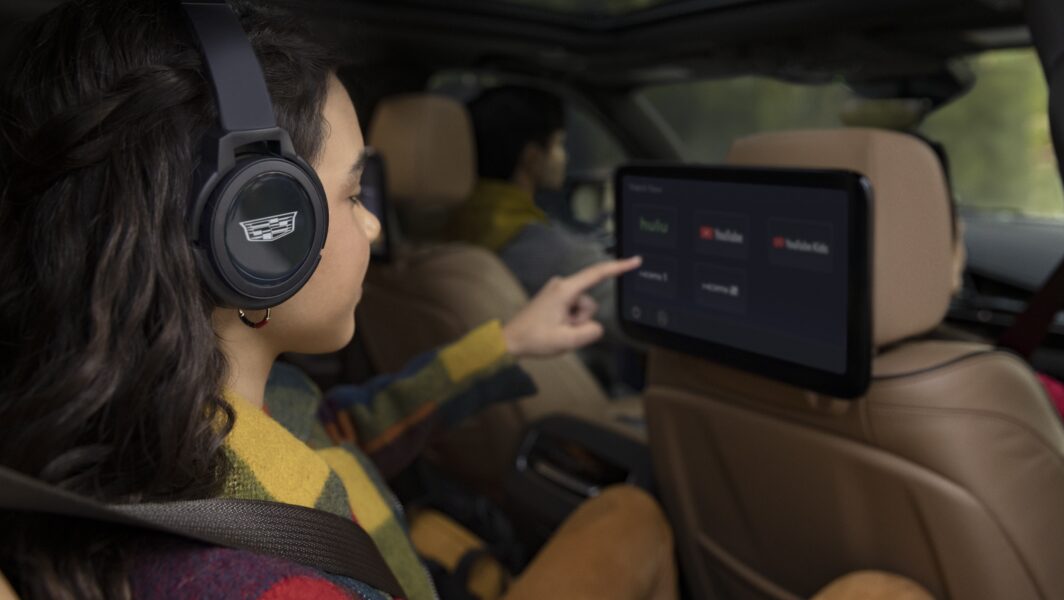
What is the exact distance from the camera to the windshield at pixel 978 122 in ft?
7.30

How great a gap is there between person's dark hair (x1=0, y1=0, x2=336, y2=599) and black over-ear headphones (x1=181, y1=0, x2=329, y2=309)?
20 millimetres

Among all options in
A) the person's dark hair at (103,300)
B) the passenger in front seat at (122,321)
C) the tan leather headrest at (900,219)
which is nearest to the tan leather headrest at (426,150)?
the tan leather headrest at (900,219)

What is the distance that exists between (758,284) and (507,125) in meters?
2.15

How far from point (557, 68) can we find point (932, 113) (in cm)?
147

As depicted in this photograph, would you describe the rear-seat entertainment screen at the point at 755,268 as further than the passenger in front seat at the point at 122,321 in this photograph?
Yes

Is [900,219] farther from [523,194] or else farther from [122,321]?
[523,194]

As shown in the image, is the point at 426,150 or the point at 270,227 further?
the point at 426,150

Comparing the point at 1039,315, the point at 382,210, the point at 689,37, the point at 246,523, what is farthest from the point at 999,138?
the point at 246,523

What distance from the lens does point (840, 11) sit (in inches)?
96.6

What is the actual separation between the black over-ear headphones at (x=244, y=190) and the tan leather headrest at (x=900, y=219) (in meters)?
0.74

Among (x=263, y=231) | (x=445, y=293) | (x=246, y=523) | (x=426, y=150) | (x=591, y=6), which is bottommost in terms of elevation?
(x=445, y=293)

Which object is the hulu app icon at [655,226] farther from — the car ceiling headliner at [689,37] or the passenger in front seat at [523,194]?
the passenger in front seat at [523,194]

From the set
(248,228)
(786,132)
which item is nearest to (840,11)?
(786,132)

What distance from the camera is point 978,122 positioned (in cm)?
251
